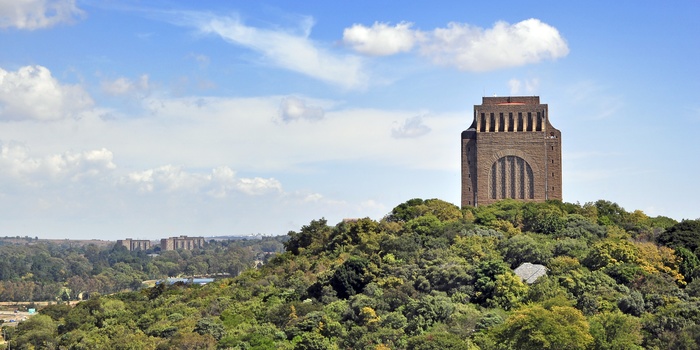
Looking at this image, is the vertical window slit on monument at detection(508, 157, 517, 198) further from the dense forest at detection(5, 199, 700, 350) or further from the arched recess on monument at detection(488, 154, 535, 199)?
the dense forest at detection(5, 199, 700, 350)

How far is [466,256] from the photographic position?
61219 mm

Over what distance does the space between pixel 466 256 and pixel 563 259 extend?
5856 millimetres

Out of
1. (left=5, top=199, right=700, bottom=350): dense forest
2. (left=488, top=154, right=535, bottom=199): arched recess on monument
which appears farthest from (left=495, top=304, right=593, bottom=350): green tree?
(left=488, top=154, right=535, bottom=199): arched recess on monument

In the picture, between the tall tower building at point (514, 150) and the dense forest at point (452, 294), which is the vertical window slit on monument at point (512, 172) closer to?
the tall tower building at point (514, 150)

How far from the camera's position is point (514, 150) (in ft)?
231

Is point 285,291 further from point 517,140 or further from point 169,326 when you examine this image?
point 517,140

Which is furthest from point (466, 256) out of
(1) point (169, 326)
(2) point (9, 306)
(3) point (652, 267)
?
(2) point (9, 306)

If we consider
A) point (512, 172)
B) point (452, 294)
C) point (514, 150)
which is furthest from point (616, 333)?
point (514, 150)

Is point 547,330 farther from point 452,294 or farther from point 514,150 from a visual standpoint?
point 514,150

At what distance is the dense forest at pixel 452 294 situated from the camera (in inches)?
1951

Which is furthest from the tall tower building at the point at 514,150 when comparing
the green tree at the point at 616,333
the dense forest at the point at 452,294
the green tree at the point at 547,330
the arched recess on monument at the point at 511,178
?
the green tree at the point at 547,330

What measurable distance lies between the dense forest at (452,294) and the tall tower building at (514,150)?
2.09m

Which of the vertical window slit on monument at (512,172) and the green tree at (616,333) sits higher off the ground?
the vertical window slit on monument at (512,172)

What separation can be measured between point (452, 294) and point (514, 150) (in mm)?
16868
